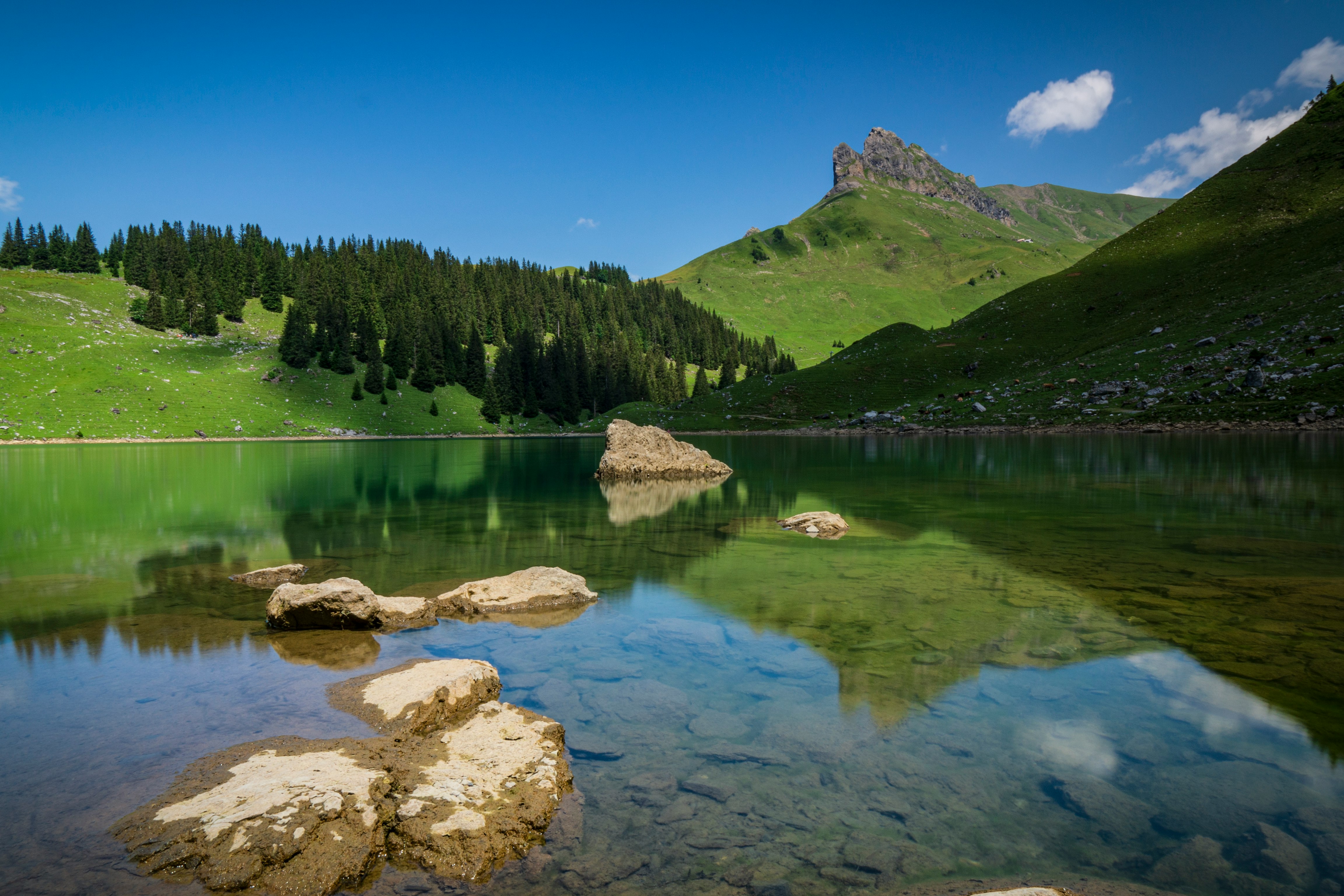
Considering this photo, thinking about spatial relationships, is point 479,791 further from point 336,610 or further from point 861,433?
point 861,433

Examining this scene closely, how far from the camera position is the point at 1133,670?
961 centimetres

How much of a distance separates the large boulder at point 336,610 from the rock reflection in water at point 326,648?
0.20m

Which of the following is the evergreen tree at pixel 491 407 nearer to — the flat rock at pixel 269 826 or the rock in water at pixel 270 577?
Result: the rock in water at pixel 270 577

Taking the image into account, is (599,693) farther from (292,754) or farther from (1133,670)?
(1133,670)

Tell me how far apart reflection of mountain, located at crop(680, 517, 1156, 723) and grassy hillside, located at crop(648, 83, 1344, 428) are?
2745 inches

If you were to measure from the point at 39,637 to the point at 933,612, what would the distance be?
16426 millimetres

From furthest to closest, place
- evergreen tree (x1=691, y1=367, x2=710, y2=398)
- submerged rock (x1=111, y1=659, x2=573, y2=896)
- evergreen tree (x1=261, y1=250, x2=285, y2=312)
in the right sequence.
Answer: evergreen tree (x1=691, y1=367, x2=710, y2=398)
evergreen tree (x1=261, y1=250, x2=285, y2=312)
submerged rock (x1=111, y1=659, x2=573, y2=896)

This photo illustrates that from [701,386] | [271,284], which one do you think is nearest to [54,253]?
[271,284]

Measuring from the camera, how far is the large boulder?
12.3 metres

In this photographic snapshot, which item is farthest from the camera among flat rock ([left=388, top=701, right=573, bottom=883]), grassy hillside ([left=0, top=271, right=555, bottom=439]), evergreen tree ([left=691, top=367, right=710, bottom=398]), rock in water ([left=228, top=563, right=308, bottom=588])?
evergreen tree ([left=691, top=367, right=710, bottom=398])

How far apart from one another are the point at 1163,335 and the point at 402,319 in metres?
137

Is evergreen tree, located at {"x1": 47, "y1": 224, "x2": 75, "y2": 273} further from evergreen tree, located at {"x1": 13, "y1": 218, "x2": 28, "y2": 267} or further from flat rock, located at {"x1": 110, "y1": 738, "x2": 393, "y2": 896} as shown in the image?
flat rock, located at {"x1": 110, "y1": 738, "x2": 393, "y2": 896}

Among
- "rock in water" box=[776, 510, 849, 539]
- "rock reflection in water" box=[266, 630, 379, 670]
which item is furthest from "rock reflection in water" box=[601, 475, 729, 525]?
"rock reflection in water" box=[266, 630, 379, 670]

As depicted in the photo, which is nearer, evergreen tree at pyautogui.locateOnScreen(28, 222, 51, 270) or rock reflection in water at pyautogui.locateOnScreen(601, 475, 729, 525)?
rock reflection in water at pyautogui.locateOnScreen(601, 475, 729, 525)
